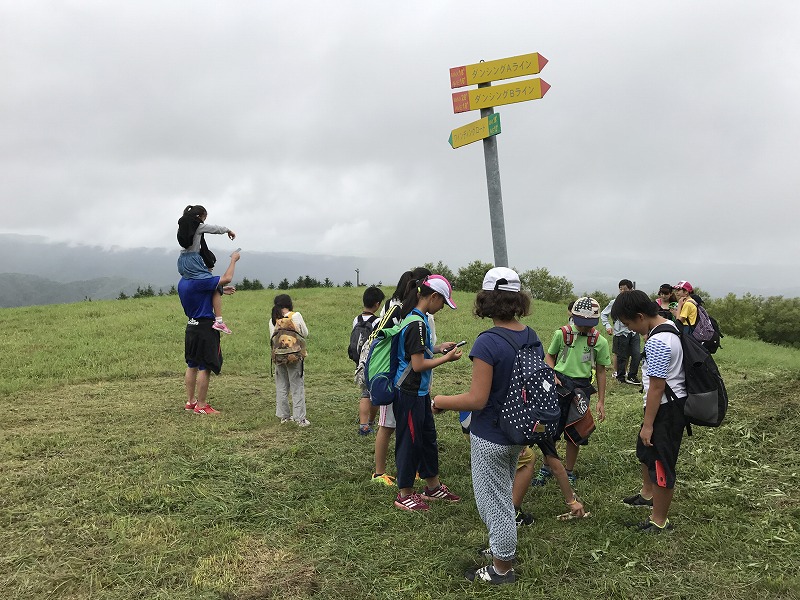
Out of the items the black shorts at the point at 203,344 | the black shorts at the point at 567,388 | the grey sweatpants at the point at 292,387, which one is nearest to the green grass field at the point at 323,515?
the grey sweatpants at the point at 292,387

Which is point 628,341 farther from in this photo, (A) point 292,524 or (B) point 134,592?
(B) point 134,592

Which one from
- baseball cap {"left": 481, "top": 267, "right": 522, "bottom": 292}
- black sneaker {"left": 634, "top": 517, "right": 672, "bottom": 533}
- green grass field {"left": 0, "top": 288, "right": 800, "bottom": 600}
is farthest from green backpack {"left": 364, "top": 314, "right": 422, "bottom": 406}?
black sneaker {"left": 634, "top": 517, "right": 672, "bottom": 533}

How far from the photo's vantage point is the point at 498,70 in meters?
5.24

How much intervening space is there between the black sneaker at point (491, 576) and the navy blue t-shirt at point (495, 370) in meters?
0.89

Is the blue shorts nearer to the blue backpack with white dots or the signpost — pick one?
the signpost

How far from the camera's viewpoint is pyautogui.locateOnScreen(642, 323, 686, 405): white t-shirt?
3629 millimetres

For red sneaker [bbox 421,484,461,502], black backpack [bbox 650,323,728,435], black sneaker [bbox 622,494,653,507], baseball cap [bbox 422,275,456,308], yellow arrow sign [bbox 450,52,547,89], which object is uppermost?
yellow arrow sign [bbox 450,52,547,89]

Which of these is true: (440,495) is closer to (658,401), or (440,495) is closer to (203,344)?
(658,401)

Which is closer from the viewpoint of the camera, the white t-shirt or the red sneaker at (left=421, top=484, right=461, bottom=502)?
the white t-shirt

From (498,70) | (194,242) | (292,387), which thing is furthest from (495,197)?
(194,242)

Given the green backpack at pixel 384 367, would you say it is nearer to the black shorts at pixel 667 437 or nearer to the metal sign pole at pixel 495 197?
the metal sign pole at pixel 495 197

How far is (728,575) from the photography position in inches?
134

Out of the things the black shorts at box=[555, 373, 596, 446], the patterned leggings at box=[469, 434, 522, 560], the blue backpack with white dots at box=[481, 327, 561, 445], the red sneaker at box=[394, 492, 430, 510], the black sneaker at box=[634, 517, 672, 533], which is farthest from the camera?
the black shorts at box=[555, 373, 596, 446]

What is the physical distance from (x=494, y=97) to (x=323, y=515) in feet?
14.0
